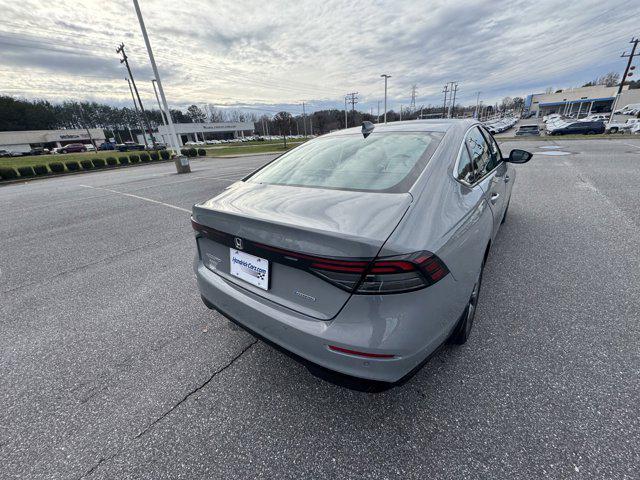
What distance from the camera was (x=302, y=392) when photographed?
192cm

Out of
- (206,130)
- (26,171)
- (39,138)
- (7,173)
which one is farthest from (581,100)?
(39,138)

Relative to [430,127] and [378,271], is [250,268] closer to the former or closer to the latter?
[378,271]

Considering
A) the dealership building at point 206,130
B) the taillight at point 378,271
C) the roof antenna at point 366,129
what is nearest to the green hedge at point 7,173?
the roof antenna at point 366,129

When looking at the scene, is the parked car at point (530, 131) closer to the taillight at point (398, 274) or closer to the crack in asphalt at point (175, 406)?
the taillight at point (398, 274)

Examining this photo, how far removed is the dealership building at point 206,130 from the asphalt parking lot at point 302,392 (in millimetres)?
78148

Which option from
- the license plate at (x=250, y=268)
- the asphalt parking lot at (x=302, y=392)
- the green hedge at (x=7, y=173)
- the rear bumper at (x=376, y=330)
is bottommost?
the green hedge at (x=7, y=173)

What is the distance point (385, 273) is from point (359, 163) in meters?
1.16

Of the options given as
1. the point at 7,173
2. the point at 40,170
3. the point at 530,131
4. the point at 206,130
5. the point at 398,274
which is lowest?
the point at 206,130

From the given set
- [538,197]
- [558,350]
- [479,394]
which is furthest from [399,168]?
[538,197]

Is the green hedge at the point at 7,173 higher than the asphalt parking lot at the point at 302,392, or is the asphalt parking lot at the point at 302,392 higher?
the asphalt parking lot at the point at 302,392

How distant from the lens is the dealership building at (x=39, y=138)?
64250mm

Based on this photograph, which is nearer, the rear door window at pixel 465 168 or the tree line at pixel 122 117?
the rear door window at pixel 465 168

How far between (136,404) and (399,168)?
2.24 m

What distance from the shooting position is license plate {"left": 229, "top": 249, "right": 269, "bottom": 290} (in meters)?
1.64
